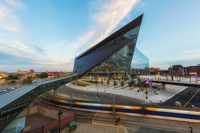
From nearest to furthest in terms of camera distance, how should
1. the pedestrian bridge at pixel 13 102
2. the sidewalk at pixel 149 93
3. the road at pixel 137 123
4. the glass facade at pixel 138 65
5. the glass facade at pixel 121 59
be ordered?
the pedestrian bridge at pixel 13 102 → the road at pixel 137 123 → the sidewalk at pixel 149 93 → the glass facade at pixel 121 59 → the glass facade at pixel 138 65

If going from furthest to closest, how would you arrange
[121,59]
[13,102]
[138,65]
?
[138,65] < [121,59] < [13,102]

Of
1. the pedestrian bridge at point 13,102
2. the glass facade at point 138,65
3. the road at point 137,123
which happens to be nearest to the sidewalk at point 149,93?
the road at point 137,123

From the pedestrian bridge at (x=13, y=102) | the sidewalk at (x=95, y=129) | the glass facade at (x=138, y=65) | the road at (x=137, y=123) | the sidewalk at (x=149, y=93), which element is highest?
the glass facade at (x=138, y=65)

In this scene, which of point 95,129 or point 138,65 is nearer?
point 95,129

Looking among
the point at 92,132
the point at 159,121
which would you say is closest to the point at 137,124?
the point at 159,121

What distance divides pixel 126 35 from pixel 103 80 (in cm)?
2633

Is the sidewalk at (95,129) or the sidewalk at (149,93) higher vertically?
the sidewalk at (149,93)

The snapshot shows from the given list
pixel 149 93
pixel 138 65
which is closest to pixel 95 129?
pixel 149 93

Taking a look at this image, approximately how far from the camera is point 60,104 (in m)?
29.1

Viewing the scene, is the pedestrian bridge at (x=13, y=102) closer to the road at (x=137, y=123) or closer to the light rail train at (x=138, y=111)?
the light rail train at (x=138, y=111)

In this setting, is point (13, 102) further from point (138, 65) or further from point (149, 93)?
point (138, 65)

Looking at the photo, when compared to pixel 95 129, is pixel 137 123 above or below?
above

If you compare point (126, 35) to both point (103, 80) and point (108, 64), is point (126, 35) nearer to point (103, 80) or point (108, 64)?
point (108, 64)

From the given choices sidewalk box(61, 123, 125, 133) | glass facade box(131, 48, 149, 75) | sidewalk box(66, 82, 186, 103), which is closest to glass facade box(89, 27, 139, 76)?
glass facade box(131, 48, 149, 75)
